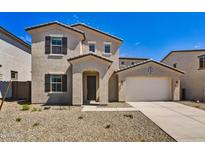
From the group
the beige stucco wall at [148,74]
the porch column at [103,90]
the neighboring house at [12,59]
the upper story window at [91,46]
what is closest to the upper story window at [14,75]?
the neighboring house at [12,59]

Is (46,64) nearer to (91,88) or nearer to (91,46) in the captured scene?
(91,88)

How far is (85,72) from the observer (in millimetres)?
14711

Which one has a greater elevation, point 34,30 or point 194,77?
point 34,30

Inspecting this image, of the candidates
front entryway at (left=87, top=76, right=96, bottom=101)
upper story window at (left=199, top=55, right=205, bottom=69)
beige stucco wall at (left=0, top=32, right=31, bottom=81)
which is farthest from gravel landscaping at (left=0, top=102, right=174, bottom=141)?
upper story window at (left=199, top=55, right=205, bottom=69)

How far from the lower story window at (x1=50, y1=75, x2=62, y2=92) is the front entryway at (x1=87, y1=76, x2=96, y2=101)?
2.86 meters

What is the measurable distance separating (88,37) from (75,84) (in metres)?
6.12

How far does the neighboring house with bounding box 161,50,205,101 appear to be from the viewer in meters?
17.0

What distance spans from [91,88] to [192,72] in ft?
41.6

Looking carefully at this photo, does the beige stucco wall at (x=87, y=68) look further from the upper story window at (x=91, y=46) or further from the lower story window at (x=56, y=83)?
the upper story window at (x=91, y=46)

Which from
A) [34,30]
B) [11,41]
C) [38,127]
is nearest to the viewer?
[38,127]
